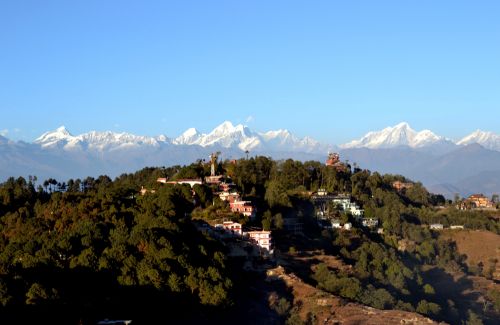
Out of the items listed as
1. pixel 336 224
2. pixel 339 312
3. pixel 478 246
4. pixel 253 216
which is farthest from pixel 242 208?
pixel 478 246

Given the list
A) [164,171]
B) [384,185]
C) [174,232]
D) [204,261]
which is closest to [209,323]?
[204,261]

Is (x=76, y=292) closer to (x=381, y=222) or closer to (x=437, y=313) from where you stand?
(x=437, y=313)

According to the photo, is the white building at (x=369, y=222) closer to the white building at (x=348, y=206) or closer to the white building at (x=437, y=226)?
the white building at (x=348, y=206)

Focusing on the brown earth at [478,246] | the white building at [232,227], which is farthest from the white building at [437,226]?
the white building at [232,227]

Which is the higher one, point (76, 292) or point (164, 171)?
point (164, 171)

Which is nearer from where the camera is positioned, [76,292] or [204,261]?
[76,292]

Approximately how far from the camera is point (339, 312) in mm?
36688

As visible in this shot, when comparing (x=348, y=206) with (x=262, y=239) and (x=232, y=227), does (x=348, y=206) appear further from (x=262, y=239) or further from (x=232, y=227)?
(x=262, y=239)

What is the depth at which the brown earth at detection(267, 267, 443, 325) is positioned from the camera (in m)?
36.1

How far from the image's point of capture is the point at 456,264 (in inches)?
2132

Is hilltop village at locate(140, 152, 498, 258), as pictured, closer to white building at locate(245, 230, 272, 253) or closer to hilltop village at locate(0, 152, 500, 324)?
white building at locate(245, 230, 272, 253)

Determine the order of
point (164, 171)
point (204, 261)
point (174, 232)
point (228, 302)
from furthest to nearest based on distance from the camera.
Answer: point (164, 171), point (174, 232), point (204, 261), point (228, 302)

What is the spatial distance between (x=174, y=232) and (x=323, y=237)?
1306 cm

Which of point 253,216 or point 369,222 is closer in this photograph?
point 253,216
